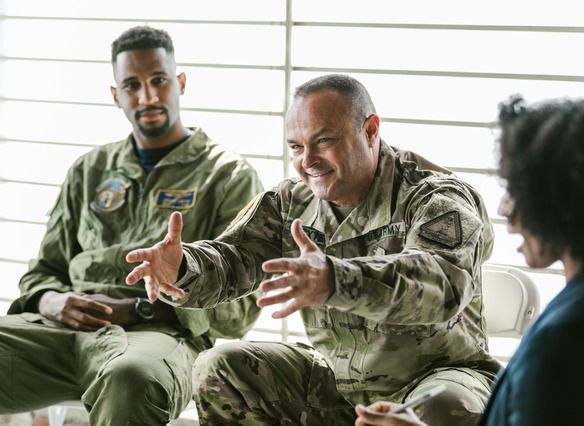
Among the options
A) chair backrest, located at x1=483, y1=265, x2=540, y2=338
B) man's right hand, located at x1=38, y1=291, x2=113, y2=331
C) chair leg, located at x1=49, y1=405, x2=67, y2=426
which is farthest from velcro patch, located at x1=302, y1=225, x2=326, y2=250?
chair leg, located at x1=49, y1=405, x2=67, y2=426

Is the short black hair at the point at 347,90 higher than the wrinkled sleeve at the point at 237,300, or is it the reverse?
the short black hair at the point at 347,90

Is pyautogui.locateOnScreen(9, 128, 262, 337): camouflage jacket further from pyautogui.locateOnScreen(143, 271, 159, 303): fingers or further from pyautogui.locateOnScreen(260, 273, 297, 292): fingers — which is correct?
pyautogui.locateOnScreen(260, 273, 297, 292): fingers

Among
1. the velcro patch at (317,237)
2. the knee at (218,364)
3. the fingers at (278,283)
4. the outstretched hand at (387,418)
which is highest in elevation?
the fingers at (278,283)

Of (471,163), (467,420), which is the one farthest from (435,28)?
(467,420)

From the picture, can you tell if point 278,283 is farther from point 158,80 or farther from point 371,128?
point 158,80

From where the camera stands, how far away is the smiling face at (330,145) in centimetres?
250

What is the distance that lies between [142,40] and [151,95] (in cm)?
24

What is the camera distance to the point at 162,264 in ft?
7.59

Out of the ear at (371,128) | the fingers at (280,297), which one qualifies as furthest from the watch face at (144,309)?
the fingers at (280,297)

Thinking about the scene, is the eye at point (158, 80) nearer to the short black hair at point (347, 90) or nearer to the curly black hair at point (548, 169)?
the short black hair at point (347, 90)

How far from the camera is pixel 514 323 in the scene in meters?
2.73

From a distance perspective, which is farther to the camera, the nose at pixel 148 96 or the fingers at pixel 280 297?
the nose at pixel 148 96

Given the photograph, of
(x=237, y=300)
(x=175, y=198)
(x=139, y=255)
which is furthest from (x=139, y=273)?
(x=175, y=198)

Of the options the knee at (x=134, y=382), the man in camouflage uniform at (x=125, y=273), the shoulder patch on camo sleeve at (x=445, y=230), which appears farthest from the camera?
the man in camouflage uniform at (x=125, y=273)
